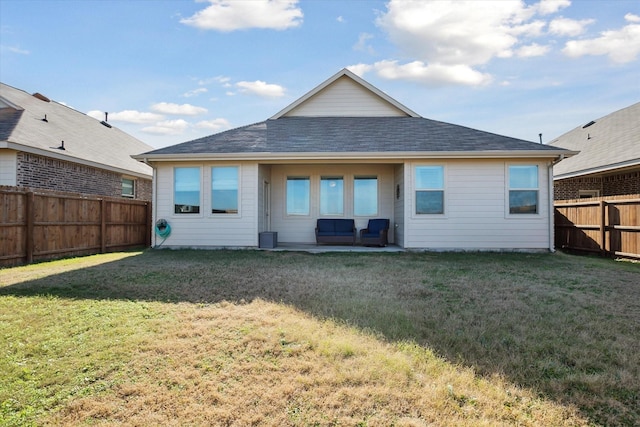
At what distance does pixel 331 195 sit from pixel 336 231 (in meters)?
1.35

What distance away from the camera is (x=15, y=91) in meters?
14.3

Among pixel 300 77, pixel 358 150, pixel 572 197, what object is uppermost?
pixel 300 77

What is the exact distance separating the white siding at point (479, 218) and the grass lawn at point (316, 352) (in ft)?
14.7

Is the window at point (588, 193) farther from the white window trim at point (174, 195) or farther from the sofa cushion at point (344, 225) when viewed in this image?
the white window trim at point (174, 195)

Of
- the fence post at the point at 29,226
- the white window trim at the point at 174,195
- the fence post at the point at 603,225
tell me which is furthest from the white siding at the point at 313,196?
the fence post at the point at 29,226

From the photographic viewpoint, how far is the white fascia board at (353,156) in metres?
10.3

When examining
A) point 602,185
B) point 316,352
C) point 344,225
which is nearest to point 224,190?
point 344,225

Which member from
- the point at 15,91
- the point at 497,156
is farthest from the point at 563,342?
the point at 15,91

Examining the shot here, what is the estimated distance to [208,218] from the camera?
440 inches

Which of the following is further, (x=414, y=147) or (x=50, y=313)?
(x=414, y=147)

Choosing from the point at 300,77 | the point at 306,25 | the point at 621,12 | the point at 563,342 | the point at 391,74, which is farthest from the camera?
the point at 391,74

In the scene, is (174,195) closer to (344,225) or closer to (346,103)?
(344,225)

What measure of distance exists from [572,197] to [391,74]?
9672 mm

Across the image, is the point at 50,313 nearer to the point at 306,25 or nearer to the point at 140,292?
the point at 140,292
